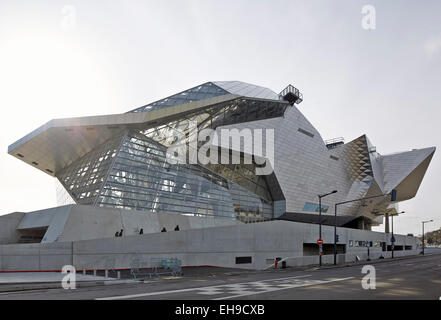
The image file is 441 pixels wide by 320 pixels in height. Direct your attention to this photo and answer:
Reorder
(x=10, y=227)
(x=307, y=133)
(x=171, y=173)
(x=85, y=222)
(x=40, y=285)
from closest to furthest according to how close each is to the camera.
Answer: (x=40, y=285)
(x=85, y=222)
(x=10, y=227)
(x=171, y=173)
(x=307, y=133)

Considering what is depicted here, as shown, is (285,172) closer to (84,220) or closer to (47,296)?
(84,220)

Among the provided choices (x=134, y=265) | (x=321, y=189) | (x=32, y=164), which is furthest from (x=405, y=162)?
(x=32, y=164)

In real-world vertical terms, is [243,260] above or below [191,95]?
below

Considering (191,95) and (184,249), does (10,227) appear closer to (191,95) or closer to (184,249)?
(184,249)

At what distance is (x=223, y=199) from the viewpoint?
141 ft

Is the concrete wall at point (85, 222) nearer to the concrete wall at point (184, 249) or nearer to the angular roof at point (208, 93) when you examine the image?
the concrete wall at point (184, 249)

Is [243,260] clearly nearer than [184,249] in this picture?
No

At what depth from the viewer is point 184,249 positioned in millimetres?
30172

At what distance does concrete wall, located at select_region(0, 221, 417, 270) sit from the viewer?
23.0 m

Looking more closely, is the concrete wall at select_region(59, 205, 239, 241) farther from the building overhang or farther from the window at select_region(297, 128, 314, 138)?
the window at select_region(297, 128, 314, 138)

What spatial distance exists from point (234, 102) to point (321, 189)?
25.5 m

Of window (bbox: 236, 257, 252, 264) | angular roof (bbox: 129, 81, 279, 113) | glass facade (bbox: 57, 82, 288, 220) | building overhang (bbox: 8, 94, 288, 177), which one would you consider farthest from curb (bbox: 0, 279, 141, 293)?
angular roof (bbox: 129, 81, 279, 113)

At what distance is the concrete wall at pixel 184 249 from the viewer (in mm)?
23047

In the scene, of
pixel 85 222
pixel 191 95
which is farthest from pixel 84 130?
pixel 191 95
